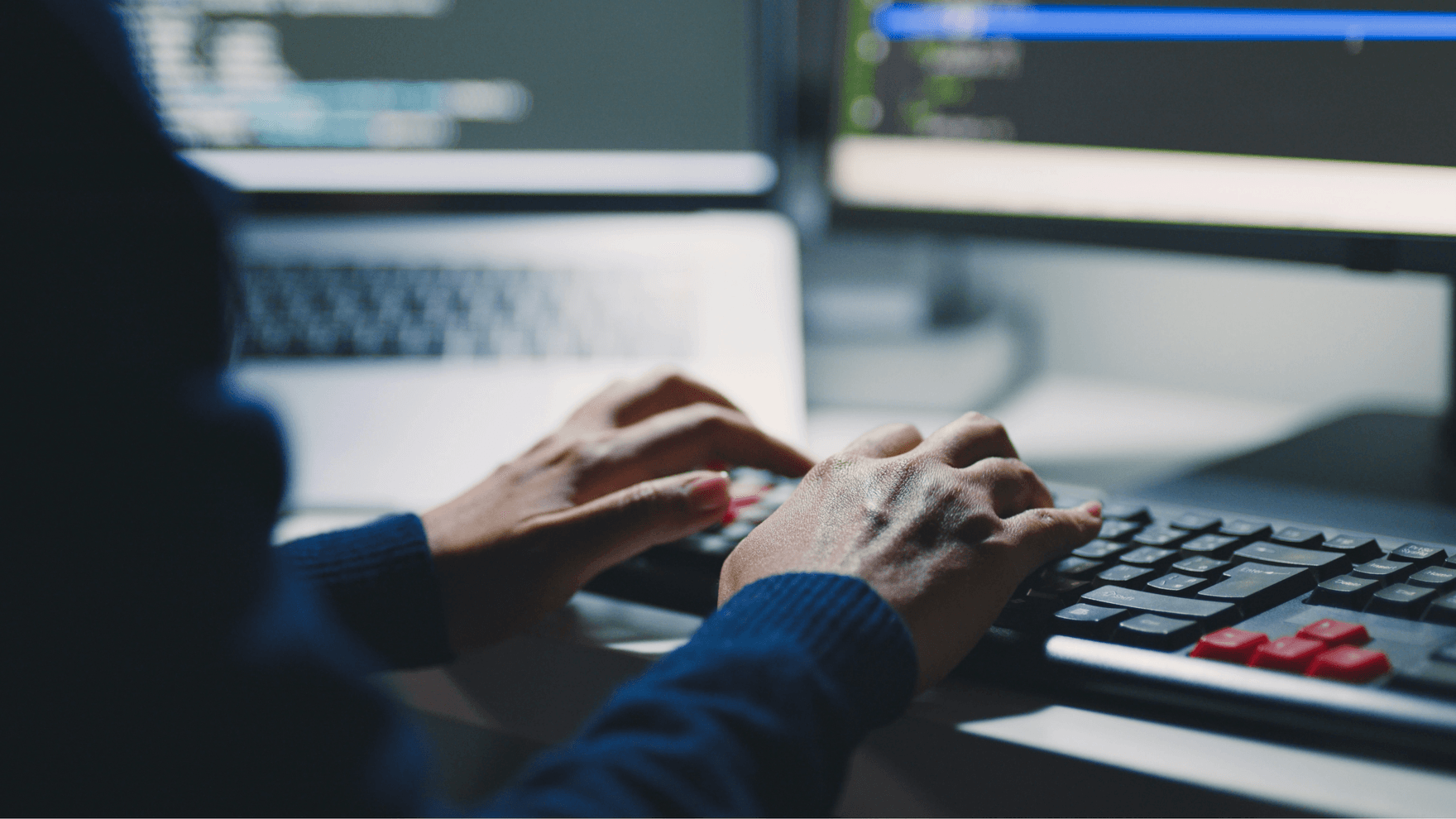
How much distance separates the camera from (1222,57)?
1.80ft

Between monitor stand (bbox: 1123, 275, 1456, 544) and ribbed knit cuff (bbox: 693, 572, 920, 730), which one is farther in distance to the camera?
monitor stand (bbox: 1123, 275, 1456, 544)

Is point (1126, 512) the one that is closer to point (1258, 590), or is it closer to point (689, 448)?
point (1258, 590)

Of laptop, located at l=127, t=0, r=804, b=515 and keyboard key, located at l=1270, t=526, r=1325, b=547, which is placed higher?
laptop, located at l=127, t=0, r=804, b=515

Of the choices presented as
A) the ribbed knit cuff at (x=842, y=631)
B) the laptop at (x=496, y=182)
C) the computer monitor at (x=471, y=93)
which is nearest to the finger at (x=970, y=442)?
the ribbed knit cuff at (x=842, y=631)

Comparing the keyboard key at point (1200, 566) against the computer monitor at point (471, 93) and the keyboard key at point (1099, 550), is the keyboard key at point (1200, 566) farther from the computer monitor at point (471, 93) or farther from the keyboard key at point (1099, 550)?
the computer monitor at point (471, 93)

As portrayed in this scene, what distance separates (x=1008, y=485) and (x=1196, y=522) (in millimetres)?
74

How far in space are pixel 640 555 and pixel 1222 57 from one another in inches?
15.9

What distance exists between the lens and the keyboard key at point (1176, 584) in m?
0.35

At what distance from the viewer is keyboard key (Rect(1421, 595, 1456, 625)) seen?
0.32m

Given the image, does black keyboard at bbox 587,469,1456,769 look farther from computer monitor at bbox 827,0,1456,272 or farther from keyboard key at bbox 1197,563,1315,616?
computer monitor at bbox 827,0,1456,272

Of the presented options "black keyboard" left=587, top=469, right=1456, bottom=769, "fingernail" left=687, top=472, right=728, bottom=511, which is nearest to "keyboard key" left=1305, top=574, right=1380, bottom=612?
"black keyboard" left=587, top=469, right=1456, bottom=769

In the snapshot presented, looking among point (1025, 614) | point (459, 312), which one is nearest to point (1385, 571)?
point (1025, 614)

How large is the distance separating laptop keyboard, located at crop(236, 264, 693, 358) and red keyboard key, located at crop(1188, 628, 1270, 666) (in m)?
0.42

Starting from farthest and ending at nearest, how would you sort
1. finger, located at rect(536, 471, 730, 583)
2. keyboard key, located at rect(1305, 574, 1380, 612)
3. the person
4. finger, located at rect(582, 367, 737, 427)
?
finger, located at rect(582, 367, 737, 427), finger, located at rect(536, 471, 730, 583), keyboard key, located at rect(1305, 574, 1380, 612), the person
